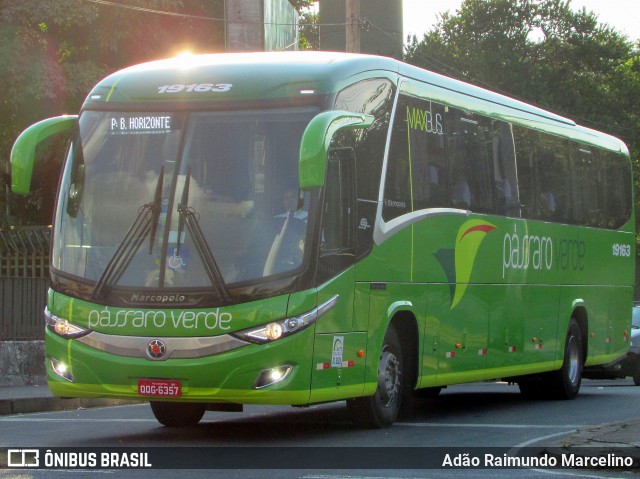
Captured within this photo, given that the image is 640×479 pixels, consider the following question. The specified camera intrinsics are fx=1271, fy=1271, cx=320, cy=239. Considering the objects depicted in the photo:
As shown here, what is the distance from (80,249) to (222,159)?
1.54 m

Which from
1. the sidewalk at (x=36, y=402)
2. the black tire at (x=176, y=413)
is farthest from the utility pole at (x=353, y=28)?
the black tire at (x=176, y=413)

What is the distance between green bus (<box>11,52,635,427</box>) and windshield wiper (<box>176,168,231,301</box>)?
1 cm

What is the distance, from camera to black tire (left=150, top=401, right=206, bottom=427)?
42.6 ft

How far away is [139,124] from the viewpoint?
11.7 metres

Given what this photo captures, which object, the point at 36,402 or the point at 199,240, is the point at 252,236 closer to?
the point at 199,240

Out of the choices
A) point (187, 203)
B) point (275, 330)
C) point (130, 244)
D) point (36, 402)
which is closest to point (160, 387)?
point (275, 330)

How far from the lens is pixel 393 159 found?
12.8 metres

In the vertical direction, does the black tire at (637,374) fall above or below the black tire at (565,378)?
below

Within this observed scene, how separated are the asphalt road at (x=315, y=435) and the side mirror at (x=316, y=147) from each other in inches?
88.4

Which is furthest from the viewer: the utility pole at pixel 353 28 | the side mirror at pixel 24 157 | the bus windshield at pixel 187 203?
the utility pole at pixel 353 28

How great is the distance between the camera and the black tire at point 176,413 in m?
13.0

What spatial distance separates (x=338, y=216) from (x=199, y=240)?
4.32 feet

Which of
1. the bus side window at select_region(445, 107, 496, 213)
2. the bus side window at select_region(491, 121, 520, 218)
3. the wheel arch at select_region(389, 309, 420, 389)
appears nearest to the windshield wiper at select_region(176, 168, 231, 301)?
the wheel arch at select_region(389, 309, 420, 389)

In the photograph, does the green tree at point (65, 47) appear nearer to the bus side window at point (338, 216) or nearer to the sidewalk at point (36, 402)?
the sidewalk at point (36, 402)
